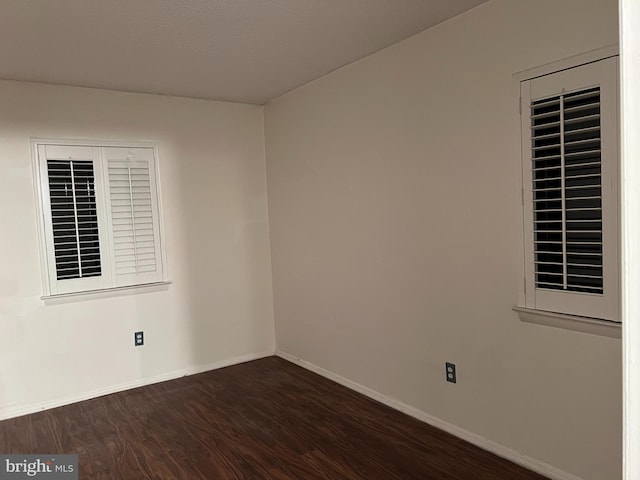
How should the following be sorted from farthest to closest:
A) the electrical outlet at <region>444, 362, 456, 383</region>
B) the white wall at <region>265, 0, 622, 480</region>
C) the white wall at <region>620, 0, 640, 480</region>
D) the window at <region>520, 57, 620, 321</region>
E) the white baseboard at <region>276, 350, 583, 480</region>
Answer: the electrical outlet at <region>444, 362, 456, 383</region> < the white baseboard at <region>276, 350, 583, 480</region> < the white wall at <region>265, 0, 622, 480</region> < the window at <region>520, 57, 620, 321</region> < the white wall at <region>620, 0, 640, 480</region>

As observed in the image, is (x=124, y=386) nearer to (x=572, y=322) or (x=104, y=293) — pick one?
(x=104, y=293)

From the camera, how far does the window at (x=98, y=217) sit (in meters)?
3.79

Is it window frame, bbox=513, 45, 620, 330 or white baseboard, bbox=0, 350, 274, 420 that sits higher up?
window frame, bbox=513, 45, 620, 330

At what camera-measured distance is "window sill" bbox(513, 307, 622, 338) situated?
88.0 inches

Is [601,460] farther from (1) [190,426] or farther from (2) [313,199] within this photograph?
(2) [313,199]

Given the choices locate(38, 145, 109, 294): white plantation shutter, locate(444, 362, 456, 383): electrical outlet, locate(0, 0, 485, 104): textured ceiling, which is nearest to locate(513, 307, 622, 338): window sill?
locate(444, 362, 456, 383): electrical outlet

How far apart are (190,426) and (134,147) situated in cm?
230

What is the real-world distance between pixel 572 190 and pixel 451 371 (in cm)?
133

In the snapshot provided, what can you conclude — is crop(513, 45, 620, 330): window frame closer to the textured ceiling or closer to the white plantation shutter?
the textured ceiling

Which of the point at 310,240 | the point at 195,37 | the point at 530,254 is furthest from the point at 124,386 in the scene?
the point at 530,254

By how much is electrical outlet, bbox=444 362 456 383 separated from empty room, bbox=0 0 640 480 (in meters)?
0.02

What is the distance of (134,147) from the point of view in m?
4.14

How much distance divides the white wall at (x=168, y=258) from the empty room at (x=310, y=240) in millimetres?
17

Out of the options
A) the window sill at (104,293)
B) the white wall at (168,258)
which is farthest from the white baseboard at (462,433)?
the window sill at (104,293)
